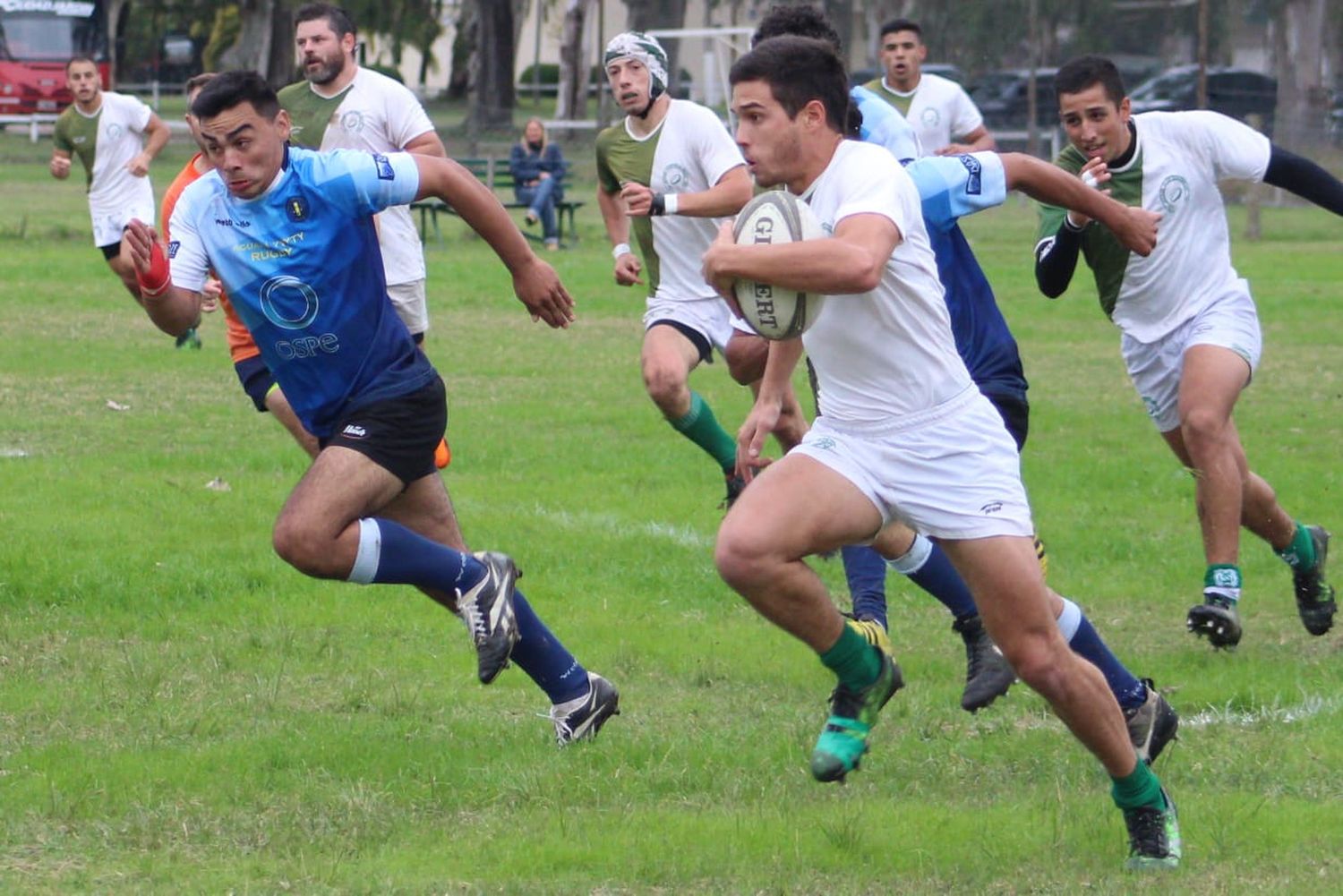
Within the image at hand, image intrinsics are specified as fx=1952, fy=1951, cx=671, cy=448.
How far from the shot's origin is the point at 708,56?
41.3 m

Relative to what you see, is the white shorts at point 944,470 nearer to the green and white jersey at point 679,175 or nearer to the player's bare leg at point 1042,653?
the player's bare leg at point 1042,653

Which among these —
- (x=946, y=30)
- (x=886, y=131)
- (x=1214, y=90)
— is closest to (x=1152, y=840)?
(x=886, y=131)

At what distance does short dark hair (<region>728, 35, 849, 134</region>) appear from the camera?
15.6ft

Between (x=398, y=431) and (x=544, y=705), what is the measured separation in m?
1.17

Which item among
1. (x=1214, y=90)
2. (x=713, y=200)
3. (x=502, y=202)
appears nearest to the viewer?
(x=713, y=200)

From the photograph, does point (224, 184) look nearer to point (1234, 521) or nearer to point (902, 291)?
point (902, 291)

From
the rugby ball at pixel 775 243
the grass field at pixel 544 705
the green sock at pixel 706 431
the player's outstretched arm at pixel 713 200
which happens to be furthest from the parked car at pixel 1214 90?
the rugby ball at pixel 775 243

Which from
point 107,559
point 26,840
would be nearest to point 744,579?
point 26,840

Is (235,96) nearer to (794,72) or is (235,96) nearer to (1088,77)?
(794,72)

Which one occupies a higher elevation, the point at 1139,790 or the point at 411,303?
the point at 411,303

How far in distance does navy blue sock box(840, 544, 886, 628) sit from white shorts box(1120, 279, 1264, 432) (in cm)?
150

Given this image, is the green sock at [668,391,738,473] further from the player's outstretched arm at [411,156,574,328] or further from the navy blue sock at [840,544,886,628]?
the player's outstretched arm at [411,156,574,328]

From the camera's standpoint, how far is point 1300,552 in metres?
7.49

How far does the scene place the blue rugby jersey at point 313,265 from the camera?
225 inches
